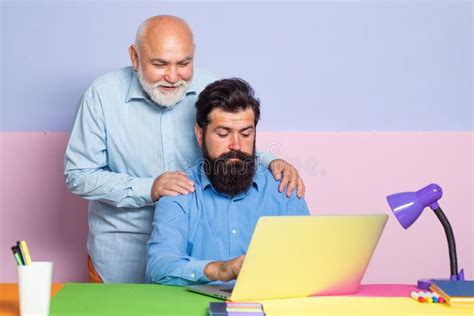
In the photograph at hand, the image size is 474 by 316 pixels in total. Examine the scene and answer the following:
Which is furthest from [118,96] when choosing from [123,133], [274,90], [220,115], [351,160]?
[351,160]

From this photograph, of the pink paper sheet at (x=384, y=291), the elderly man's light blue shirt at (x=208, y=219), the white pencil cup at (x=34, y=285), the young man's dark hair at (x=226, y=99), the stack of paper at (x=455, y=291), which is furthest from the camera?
the young man's dark hair at (x=226, y=99)

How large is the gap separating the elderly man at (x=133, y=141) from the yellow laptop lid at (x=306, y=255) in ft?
2.51

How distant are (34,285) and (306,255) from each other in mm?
594

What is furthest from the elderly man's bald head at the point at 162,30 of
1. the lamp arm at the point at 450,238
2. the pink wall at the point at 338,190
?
the lamp arm at the point at 450,238

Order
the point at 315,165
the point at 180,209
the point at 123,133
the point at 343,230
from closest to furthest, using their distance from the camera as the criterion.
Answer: the point at 343,230 → the point at 180,209 → the point at 123,133 → the point at 315,165

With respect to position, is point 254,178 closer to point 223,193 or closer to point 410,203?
point 223,193

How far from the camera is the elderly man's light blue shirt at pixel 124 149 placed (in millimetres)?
2705

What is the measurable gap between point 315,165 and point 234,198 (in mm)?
1060

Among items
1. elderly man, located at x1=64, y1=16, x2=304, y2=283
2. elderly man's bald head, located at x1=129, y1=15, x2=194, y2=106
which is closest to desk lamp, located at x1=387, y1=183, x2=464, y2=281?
elderly man, located at x1=64, y1=16, x2=304, y2=283

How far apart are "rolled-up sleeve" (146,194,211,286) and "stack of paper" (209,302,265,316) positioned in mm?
302

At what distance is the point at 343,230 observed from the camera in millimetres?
1735

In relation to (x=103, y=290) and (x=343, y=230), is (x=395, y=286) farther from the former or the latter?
(x=103, y=290)

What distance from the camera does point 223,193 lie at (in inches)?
96.1

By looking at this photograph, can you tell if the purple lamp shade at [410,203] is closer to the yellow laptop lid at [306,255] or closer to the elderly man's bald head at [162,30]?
the yellow laptop lid at [306,255]
